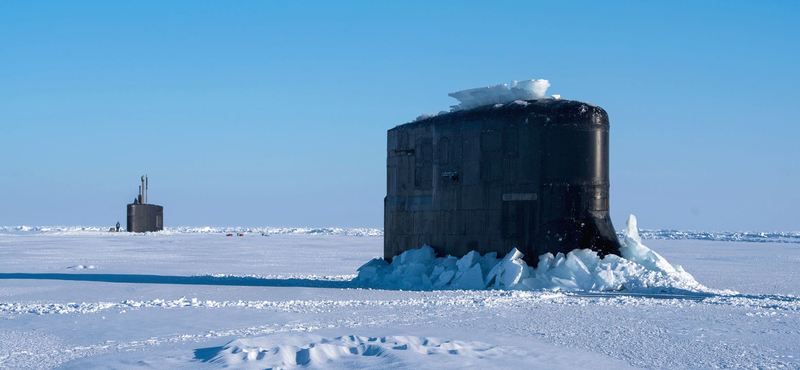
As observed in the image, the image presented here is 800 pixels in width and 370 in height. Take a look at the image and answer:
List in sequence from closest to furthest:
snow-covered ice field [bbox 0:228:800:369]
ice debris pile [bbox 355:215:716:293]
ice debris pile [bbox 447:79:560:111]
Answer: snow-covered ice field [bbox 0:228:800:369] < ice debris pile [bbox 355:215:716:293] < ice debris pile [bbox 447:79:560:111]

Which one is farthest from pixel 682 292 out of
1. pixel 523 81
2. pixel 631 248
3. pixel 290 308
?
pixel 290 308

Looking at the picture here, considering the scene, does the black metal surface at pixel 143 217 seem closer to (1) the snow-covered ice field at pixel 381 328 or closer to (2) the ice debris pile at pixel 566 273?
(1) the snow-covered ice field at pixel 381 328

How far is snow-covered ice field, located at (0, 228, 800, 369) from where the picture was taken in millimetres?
6543

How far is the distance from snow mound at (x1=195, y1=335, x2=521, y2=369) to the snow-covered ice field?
0.02m

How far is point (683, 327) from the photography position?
8250 mm

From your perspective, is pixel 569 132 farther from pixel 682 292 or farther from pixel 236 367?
pixel 236 367

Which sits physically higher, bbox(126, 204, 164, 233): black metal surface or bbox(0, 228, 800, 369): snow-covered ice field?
bbox(126, 204, 164, 233): black metal surface

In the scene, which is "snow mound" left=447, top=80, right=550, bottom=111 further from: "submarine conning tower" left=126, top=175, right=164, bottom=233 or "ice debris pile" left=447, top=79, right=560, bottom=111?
"submarine conning tower" left=126, top=175, right=164, bottom=233

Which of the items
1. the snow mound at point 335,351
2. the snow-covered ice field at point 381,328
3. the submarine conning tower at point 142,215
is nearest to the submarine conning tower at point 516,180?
the snow-covered ice field at point 381,328

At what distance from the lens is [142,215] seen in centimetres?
5409

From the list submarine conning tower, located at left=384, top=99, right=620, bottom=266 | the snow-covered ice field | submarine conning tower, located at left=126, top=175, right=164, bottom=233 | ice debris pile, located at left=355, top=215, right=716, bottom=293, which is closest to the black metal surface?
submarine conning tower, located at left=126, top=175, right=164, bottom=233

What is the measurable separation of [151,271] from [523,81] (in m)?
9.69

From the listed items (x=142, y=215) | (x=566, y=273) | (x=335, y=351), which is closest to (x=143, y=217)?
(x=142, y=215)

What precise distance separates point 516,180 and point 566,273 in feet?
5.49
